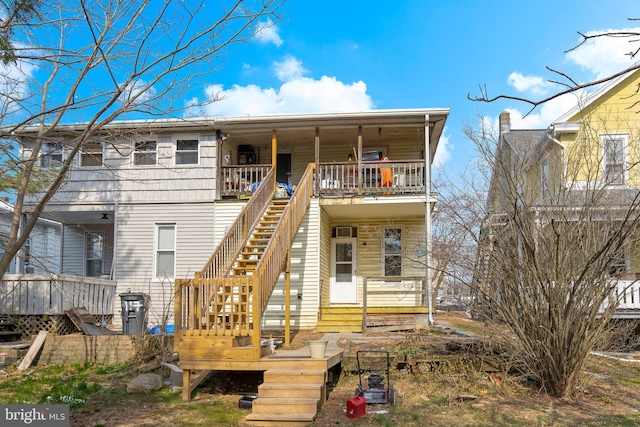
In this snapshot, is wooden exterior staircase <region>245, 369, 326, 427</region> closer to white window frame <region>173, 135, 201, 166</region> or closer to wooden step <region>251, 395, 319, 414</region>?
wooden step <region>251, 395, 319, 414</region>

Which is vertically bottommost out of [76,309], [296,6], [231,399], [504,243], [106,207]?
[231,399]

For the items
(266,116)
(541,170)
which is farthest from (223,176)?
Result: (541,170)

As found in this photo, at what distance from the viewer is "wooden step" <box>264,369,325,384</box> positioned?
27.7 feet

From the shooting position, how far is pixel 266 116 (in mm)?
15117

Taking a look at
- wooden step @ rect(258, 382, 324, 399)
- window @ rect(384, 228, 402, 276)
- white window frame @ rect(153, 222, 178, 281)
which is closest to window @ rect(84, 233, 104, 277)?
white window frame @ rect(153, 222, 178, 281)

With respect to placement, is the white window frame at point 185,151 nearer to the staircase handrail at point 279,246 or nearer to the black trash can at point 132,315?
the staircase handrail at point 279,246

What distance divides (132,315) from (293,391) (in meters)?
6.19

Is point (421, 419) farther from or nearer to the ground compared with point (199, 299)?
nearer to the ground

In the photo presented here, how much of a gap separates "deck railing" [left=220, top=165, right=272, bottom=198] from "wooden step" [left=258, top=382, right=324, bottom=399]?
8.20 m

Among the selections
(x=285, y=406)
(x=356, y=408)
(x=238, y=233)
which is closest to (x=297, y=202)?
(x=238, y=233)

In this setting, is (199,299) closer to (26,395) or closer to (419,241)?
(26,395)

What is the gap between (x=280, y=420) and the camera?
7570 millimetres

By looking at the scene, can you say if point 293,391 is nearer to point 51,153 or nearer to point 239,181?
point 51,153

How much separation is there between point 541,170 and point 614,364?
4425mm
